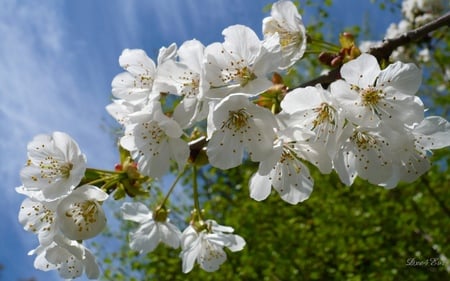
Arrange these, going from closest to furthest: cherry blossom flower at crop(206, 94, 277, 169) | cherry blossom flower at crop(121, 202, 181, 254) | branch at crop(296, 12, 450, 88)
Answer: cherry blossom flower at crop(206, 94, 277, 169) < branch at crop(296, 12, 450, 88) < cherry blossom flower at crop(121, 202, 181, 254)

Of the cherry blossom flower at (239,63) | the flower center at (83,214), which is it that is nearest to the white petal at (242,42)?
the cherry blossom flower at (239,63)

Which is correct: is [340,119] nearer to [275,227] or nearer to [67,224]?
[67,224]

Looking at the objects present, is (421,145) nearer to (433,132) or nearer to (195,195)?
(433,132)

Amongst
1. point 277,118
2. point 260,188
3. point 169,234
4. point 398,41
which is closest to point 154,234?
point 169,234

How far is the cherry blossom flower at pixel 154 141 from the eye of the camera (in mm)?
1421

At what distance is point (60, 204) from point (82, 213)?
0.08m

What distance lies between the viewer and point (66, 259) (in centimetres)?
178

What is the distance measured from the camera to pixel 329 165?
4.59ft

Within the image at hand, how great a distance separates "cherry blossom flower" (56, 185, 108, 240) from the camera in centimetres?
151

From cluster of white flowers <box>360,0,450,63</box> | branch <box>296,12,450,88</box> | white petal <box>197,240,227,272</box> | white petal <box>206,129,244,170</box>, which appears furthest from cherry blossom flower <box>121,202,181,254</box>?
cluster of white flowers <box>360,0,450,63</box>

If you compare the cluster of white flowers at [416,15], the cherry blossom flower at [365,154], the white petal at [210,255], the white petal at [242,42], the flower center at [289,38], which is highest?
the white petal at [242,42]

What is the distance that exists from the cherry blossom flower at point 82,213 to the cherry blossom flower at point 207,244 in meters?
0.62

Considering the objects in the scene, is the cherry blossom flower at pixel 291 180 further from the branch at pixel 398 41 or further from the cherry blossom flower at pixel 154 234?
the cherry blossom flower at pixel 154 234

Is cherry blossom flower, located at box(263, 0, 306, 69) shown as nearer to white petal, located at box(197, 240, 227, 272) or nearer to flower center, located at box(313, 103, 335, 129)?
flower center, located at box(313, 103, 335, 129)
